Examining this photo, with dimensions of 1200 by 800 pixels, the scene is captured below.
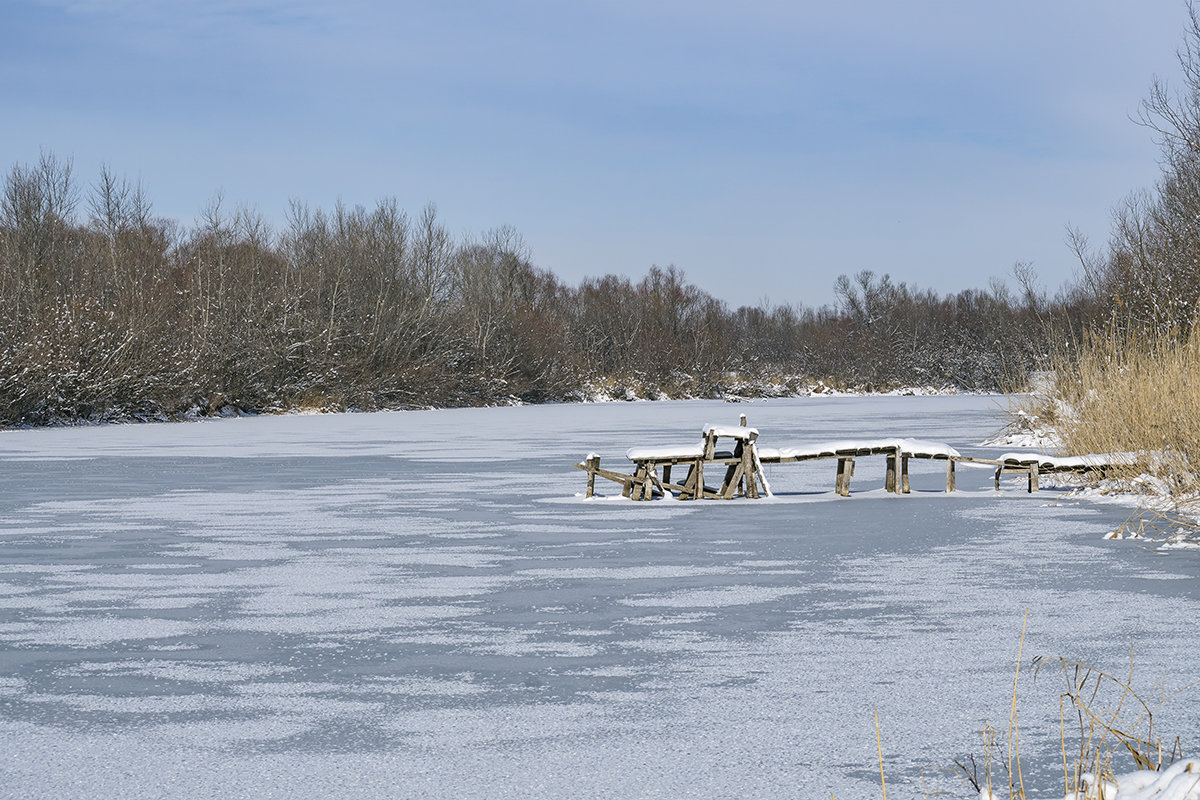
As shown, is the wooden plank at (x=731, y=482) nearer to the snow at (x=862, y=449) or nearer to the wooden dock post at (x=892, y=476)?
the snow at (x=862, y=449)

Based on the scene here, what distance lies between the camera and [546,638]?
7.02m

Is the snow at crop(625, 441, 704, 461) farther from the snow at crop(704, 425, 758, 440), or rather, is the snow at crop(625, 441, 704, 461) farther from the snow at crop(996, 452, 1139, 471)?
the snow at crop(996, 452, 1139, 471)

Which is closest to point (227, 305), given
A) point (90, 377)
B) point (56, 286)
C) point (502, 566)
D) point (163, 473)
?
point (56, 286)

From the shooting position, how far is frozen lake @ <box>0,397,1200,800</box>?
476 centimetres

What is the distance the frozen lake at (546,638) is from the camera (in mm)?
4758

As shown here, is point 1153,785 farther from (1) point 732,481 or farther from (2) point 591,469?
(1) point 732,481

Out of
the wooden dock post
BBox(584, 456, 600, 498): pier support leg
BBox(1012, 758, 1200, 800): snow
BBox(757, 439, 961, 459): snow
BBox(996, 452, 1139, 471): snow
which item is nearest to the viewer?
BBox(1012, 758, 1200, 800): snow

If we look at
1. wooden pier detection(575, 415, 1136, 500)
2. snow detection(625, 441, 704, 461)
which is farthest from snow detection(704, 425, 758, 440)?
snow detection(625, 441, 704, 461)

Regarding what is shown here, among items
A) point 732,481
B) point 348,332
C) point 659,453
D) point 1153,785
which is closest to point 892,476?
point 732,481

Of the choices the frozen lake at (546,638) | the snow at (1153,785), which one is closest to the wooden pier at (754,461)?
the frozen lake at (546,638)

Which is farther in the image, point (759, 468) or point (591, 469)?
point (759, 468)

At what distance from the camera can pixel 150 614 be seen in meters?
7.78

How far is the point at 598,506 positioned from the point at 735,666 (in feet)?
25.5

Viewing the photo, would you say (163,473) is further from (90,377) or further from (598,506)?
(90,377)
